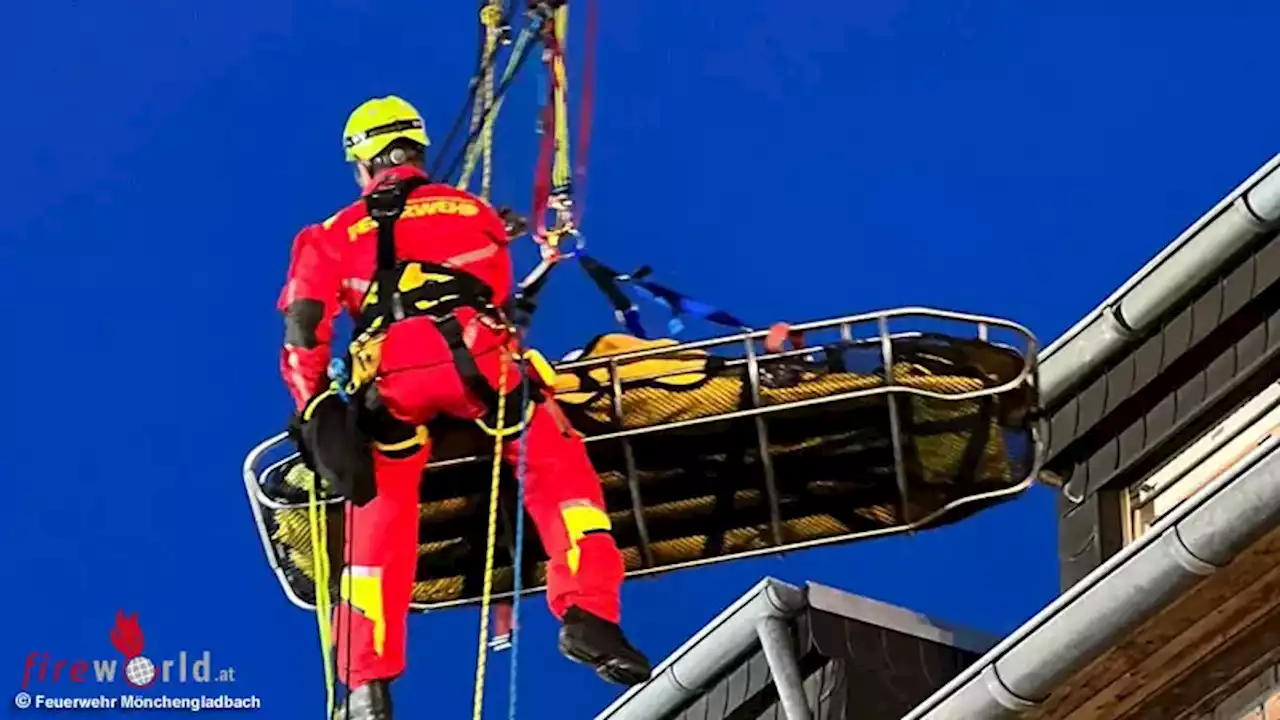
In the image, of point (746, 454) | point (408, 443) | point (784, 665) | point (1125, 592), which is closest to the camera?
point (1125, 592)

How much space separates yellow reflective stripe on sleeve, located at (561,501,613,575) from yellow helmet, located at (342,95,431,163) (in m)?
0.73

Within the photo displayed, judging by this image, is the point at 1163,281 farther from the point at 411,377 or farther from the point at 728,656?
the point at 411,377

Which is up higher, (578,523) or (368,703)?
(578,523)

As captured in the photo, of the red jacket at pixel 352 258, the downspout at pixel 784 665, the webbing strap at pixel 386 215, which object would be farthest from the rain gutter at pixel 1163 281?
the webbing strap at pixel 386 215

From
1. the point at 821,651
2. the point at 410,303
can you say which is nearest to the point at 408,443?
the point at 410,303

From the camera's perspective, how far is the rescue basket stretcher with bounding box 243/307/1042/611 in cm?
462

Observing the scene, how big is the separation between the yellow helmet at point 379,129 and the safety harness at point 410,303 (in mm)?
125

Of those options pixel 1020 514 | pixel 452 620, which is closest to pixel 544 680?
pixel 452 620

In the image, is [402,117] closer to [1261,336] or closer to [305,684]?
[305,684]

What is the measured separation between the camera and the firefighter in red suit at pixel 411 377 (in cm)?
423

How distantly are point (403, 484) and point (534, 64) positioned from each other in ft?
4.74

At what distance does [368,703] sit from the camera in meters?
4.21

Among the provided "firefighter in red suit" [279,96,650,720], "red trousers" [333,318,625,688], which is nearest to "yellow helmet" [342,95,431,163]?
"firefighter in red suit" [279,96,650,720]

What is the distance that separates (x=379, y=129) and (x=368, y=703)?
1.04 meters
